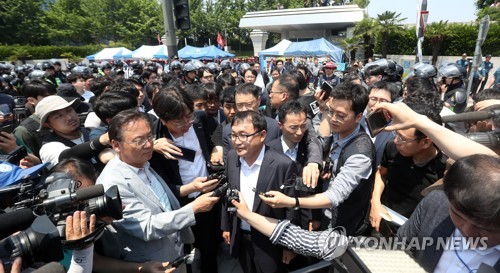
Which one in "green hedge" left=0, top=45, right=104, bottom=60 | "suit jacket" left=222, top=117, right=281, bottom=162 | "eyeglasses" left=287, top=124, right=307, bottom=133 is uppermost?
"green hedge" left=0, top=45, right=104, bottom=60

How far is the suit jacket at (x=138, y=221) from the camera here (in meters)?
1.75

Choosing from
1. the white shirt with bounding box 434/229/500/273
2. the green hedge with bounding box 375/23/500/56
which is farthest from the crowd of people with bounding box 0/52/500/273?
the green hedge with bounding box 375/23/500/56

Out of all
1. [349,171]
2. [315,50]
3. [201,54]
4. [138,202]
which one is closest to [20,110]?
[138,202]

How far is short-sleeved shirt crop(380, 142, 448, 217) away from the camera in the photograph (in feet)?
7.07

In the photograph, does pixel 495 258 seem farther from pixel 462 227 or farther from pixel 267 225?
pixel 267 225

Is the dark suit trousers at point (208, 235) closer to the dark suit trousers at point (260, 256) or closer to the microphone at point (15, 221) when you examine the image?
the dark suit trousers at point (260, 256)

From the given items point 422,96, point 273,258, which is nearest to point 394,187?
point 273,258

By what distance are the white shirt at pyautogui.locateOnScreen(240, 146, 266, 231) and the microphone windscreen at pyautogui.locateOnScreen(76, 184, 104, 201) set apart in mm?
1095

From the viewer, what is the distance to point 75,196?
130 centimetres

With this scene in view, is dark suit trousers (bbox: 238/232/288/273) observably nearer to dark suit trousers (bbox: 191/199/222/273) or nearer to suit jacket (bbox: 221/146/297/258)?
suit jacket (bbox: 221/146/297/258)

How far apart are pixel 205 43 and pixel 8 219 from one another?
49025 millimetres

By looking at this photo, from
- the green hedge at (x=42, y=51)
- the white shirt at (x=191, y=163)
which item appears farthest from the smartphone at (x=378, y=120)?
the green hedge at (x=42, y=51)

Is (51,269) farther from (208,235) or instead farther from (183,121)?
(208,235)

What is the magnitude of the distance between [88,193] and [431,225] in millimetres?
1631
